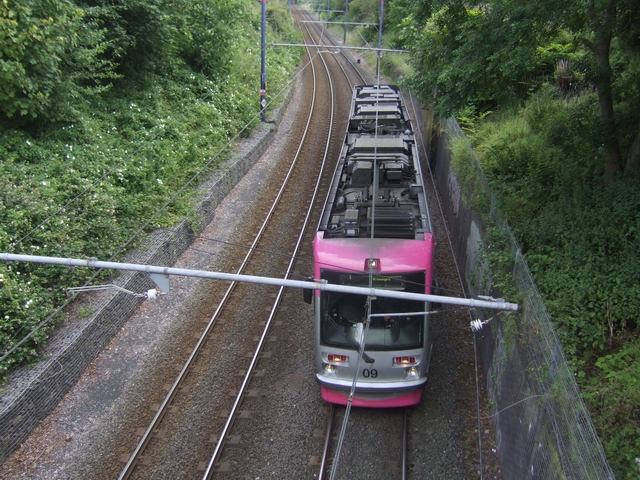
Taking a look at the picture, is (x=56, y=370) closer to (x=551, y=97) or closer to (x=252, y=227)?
(x=252, y=227)

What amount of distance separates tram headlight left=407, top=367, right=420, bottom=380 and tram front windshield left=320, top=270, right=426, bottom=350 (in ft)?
1.33

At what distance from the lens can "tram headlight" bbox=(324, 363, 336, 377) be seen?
8.27 meters

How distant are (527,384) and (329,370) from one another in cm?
296

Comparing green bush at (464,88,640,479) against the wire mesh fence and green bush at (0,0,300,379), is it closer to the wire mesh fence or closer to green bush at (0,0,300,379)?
the wire mesh fence

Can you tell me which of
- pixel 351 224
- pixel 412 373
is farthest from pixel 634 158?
pixel 412 373

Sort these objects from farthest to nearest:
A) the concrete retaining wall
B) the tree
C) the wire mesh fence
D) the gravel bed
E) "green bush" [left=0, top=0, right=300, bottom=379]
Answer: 1. the tree
2. "green bush" [left=0, top=0, right=300, bottom=379]
3. the concrete retaining wall
4. the gravel bed
5. the wire mesh fence

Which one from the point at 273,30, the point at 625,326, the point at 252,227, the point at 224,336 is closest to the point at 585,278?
the point at 625,326

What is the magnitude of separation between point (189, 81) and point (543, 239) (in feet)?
52.8

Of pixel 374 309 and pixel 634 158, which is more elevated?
pixel 634 158

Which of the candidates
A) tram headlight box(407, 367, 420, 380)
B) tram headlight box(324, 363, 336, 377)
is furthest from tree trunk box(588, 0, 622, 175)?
tram headlight box(324, 363, 336, 377)

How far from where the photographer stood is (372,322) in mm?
7949

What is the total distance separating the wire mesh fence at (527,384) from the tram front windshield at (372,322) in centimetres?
138

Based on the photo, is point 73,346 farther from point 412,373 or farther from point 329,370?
point 412,373

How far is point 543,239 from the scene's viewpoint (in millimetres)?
8688
